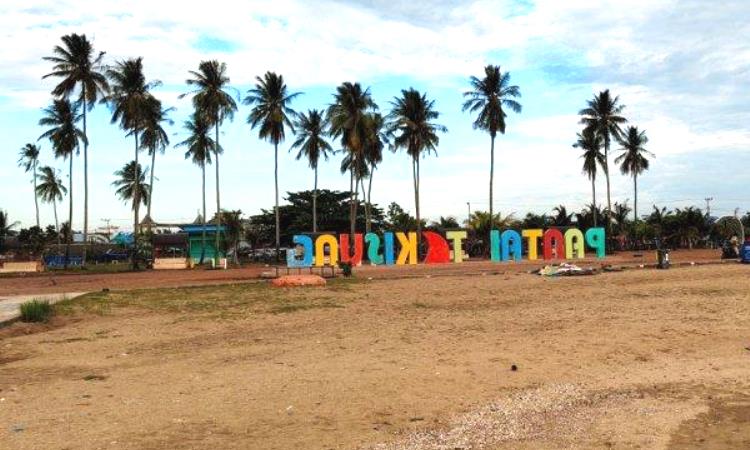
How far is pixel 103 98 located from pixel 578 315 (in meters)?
41.1

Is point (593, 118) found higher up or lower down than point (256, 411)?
higher up

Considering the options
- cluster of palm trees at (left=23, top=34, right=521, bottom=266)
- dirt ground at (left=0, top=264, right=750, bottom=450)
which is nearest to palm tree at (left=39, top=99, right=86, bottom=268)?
cluster of palm trees at (left=23, top=34, right=521, bottom=266)

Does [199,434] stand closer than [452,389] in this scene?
Yes

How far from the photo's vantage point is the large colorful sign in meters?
43.6

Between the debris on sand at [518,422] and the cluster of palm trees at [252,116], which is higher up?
the cluster of palm trees at [252,116]

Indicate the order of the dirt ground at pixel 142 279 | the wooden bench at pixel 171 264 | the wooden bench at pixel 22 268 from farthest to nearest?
the wooden bench at pixel 171 264 < the wooden bench at pixel 22 268 < the dirt ground at pixel 142 279

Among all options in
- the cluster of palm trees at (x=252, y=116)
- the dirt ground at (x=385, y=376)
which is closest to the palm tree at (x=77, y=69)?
the cluster of palm trees at (x=252, y=116)

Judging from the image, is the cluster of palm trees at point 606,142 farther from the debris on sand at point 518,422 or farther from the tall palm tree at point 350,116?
the debris on sand at point 518,422

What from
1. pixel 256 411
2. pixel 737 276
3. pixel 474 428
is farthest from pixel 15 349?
pixel 737 276

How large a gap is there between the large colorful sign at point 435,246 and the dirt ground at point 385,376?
24.9m

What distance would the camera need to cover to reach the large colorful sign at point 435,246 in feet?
143

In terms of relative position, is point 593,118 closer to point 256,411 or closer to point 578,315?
point 578,315

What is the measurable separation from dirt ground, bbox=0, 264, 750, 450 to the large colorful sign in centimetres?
2494

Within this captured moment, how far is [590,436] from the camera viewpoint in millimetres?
6652
